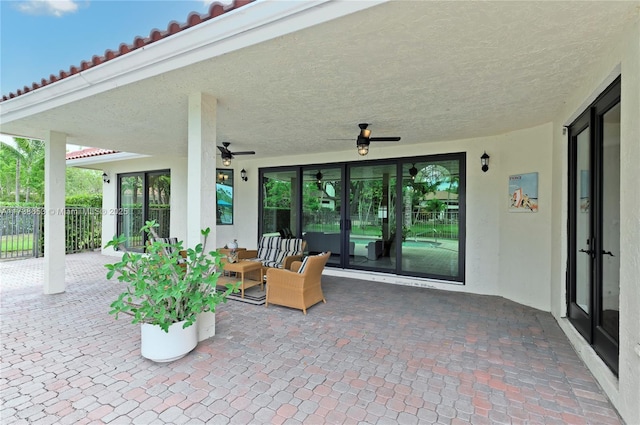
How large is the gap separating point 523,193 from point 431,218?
5.20 feet

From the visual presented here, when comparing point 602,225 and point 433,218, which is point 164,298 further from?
point 433,218

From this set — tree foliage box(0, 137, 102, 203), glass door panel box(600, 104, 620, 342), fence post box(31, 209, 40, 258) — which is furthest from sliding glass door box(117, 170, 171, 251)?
glass door panel box(600, 104, 620, 342)

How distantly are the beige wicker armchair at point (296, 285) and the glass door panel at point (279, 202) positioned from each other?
3.02m

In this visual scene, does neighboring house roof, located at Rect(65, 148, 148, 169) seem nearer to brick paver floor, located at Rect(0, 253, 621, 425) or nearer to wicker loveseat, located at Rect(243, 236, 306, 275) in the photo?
wicker loveseat, located at Rect(243, 236, 306, 275)

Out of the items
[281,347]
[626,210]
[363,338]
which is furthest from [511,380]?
[281,347]

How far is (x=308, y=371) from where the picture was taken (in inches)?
102

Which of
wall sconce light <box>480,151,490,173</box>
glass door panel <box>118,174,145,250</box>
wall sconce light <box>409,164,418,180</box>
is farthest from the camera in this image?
glass door panel <box>118,174,145,250</box>

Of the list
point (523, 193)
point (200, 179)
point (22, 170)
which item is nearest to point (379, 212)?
point (523, 193)

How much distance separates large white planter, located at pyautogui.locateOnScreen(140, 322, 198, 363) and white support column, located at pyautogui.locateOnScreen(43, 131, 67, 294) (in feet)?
11.2

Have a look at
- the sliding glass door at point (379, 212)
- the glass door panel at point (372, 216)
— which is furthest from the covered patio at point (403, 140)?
the glass door panel at point (372, 216)

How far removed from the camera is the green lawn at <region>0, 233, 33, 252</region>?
25.8 feet

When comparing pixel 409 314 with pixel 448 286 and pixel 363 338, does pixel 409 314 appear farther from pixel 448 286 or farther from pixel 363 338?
pixel 448 286

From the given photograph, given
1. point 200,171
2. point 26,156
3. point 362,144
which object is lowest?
point 200,171

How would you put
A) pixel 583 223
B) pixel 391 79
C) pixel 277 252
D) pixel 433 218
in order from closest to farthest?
1. pixel 391 79
2. pixel 583 223
3. pixel 433 218
4. pixel 277 252
